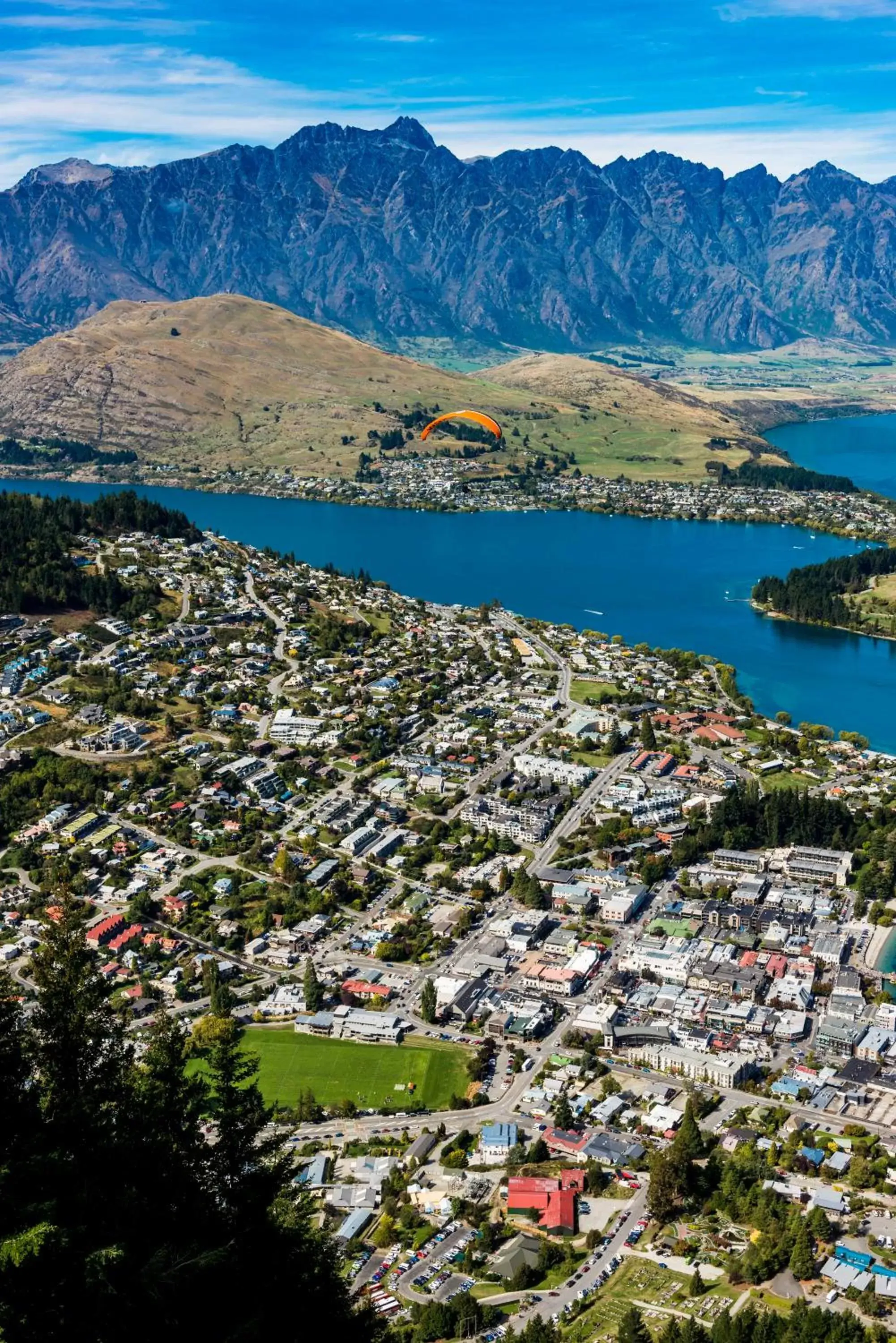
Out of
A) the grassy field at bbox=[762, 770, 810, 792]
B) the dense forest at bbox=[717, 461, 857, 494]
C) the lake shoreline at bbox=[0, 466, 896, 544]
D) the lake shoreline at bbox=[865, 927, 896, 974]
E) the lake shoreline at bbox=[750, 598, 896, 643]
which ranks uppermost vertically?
the dense forest at bbox=[717, 461, 857, 494]

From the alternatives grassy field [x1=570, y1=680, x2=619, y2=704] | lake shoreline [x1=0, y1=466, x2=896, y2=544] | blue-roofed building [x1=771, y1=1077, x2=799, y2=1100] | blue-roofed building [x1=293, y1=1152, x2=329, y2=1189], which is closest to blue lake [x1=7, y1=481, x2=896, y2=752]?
lake shoreline [x1=0, y1=466, x2=896, y2=544]

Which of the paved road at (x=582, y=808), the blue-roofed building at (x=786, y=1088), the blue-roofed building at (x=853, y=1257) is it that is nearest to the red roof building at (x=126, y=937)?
the paved road at (x=582, y=808)

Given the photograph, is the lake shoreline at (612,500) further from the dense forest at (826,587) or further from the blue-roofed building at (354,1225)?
the blue-roofed building at (354,1225)

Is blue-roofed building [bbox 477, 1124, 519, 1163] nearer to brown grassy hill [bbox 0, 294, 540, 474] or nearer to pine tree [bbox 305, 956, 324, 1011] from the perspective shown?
pine tree [bbox 305, 956, 324, 1011]

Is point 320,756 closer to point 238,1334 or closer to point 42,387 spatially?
point 238,1334

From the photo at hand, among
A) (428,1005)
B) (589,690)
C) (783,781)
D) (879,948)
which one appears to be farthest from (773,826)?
(589,690)

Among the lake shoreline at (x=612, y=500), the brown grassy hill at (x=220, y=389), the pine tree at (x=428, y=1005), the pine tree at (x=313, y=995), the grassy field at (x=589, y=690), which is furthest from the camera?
the brown grassy hill at (x=220, y=389)

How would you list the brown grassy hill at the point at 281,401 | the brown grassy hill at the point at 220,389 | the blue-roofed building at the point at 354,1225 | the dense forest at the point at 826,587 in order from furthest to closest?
the brown grassy hill at the point at 220,389 → the brown grassy hill at the point at 281,401 → the dense forest at the point at 826,587 → the blue-roofed building at the point at 354,1225
